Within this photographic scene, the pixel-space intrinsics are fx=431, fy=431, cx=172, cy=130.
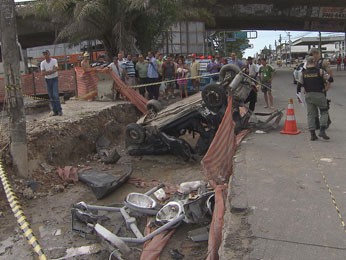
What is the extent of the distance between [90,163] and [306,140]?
471 cm

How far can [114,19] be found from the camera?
19.0m

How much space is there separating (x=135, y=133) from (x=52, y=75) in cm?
320

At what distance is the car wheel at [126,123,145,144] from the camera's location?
30.1 ft

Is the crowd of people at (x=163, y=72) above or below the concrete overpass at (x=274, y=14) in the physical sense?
below

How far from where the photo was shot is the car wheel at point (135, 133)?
9.17 metres

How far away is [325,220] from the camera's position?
13.8 ft

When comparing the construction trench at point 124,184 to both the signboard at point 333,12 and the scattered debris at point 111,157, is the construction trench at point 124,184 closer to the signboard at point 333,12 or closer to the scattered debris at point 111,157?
the scattered debris at point 111,157

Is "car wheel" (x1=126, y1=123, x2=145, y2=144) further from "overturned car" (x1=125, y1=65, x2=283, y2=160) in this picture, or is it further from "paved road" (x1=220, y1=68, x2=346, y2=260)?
"paved road" (x1=220, y1=68, x2=346, y2=260)

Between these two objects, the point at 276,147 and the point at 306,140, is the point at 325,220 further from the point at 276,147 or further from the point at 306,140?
the point at 306,140

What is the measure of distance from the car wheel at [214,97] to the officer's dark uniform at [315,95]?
1.59 meters

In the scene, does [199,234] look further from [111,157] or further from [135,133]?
[111,157]

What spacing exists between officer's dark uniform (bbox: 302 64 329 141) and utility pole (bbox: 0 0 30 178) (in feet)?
17.1

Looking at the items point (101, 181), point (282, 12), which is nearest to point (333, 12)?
point (282, 12)

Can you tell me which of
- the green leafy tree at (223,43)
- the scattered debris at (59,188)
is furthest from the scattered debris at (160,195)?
the green leafy tree at (223,43)
